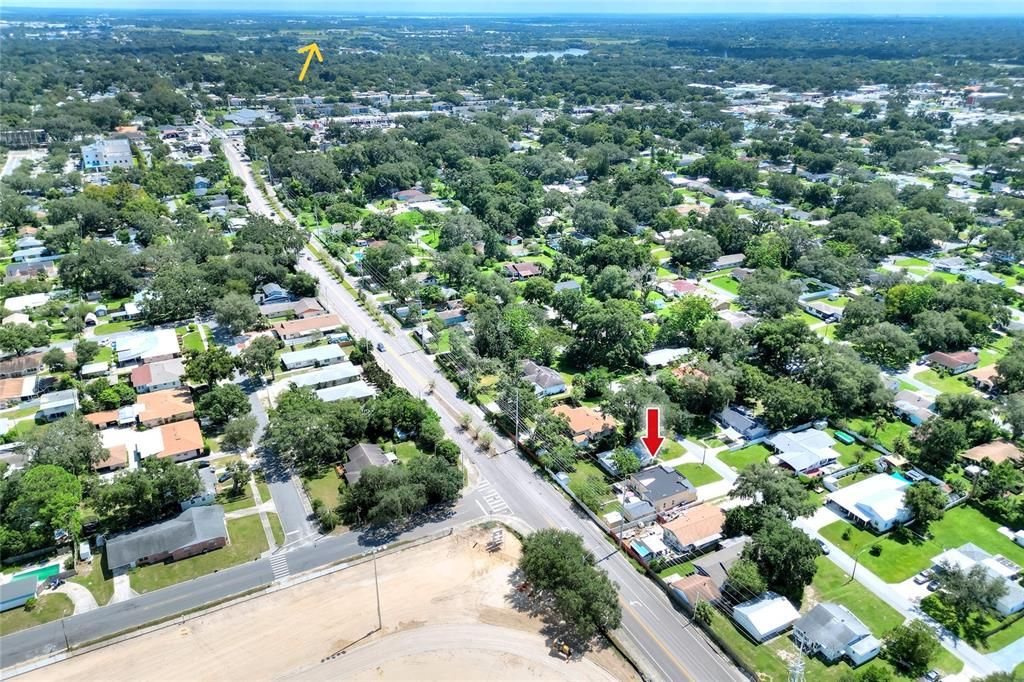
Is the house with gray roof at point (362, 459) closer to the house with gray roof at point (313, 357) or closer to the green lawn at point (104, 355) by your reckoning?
the house with gray roof at point (313, 357)

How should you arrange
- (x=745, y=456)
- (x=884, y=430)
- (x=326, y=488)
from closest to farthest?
(x=326, y=488)
(x=745, y=456)
(x=884, y=430)

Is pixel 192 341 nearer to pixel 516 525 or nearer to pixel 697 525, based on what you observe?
pixel 516 525

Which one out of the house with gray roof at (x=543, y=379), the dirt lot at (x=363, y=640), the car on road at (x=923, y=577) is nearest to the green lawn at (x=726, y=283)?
the house with gray roof at (x=543, y=379)

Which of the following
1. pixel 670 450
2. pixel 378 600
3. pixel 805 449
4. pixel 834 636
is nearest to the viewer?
pixel 834 636

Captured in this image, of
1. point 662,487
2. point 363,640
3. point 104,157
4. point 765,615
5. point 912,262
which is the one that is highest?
point 104,157

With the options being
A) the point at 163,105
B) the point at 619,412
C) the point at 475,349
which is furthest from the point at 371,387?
the point at 163,105

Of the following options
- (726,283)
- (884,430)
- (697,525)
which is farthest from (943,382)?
(697,525)
